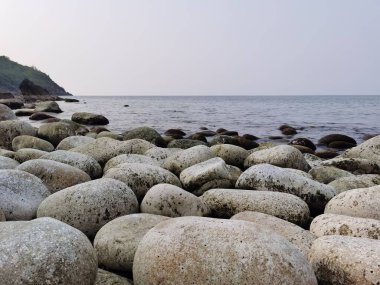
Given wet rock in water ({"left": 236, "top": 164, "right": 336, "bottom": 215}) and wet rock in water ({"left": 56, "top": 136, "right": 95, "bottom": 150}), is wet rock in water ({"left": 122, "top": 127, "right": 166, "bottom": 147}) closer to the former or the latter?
wet rock in water ({"left": 56, "top": 136, "right": 95, "bottom": 150})

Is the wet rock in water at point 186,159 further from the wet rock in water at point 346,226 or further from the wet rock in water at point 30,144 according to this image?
the wet rock in water at point 30,144

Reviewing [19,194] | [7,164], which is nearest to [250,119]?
[7,164]

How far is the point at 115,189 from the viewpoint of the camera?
442 centimetres

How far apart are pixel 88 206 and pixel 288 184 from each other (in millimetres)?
2683

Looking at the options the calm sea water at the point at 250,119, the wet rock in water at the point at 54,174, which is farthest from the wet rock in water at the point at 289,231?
the calm sea water at the point at 250,119

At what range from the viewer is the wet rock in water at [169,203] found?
4453 millimetres

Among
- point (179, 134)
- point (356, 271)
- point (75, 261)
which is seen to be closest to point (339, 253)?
point (356, 271)

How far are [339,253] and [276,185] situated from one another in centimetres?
246

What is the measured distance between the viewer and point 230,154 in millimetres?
Result: 7789

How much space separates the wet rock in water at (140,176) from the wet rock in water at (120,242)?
1.54 metres

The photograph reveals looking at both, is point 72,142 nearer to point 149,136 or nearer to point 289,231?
point 149,136

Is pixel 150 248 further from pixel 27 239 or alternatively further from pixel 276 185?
pixel 276 185

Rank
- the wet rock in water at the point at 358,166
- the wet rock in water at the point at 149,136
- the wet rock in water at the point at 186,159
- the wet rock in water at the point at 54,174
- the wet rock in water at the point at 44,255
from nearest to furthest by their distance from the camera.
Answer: the wet rock in water at the point at 44,255, the wet rock in water at the point at 54,174, the wet rock in water at the point at 186,159, the wet rock in water at the point at 358,166, the wet rock in water at the point at 149,136

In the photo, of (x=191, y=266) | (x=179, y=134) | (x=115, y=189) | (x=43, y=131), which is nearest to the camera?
(x=191, y=266)
